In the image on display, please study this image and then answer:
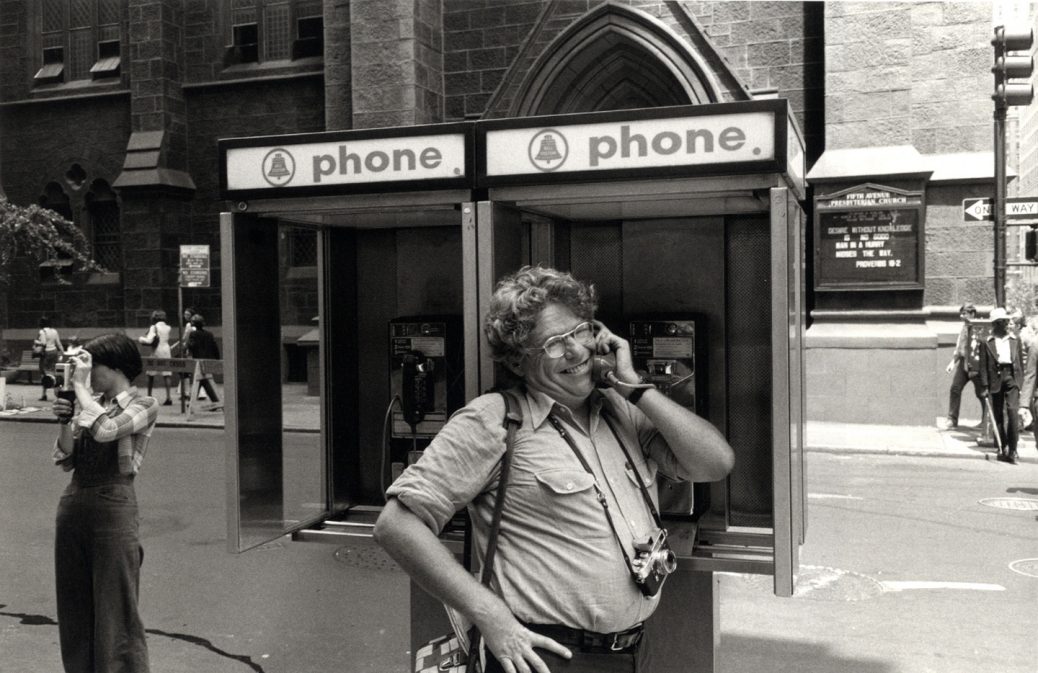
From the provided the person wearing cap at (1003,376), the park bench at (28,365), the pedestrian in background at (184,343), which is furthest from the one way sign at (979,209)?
the park bench at (28,365)

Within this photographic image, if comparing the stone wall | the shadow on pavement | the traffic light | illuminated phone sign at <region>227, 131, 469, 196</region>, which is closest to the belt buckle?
illuminated phone sign at <region>227, 131, 469, 196</region>

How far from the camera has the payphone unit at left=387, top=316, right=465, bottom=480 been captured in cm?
457

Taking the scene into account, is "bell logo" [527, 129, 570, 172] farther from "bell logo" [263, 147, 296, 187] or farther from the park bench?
the park bench

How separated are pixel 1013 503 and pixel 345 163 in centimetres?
745

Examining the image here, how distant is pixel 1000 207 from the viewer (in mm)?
12023

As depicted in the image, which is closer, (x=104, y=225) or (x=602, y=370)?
(x=602, y=370)

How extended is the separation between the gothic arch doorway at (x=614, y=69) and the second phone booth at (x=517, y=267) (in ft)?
36.0

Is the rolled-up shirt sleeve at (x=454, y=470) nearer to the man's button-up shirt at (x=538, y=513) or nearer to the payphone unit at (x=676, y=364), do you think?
the man's button-up shirt at (x=538, y=513)

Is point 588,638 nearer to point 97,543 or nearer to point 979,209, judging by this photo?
point 97,543

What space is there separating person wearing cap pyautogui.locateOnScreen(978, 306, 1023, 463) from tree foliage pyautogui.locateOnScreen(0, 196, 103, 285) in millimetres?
15642

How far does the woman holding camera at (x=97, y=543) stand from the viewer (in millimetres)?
4301

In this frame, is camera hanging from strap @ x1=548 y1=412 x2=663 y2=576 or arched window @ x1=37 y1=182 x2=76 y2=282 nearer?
camera hanging from strap @ x1=548 y1=412 x2=663 y2=576

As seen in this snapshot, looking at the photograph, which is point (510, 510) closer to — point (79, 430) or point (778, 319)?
point (778, 319)

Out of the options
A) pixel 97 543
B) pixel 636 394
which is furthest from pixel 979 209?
pixel 97 543
